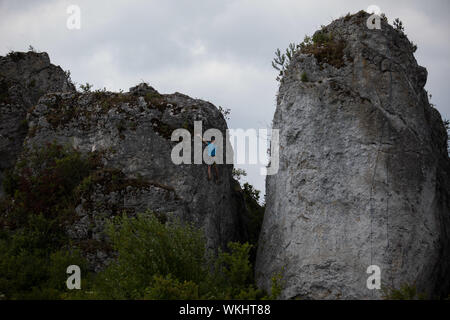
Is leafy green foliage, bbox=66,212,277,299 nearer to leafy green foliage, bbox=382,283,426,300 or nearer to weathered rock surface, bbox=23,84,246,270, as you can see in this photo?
weathered rock surface, bbox=23,84,246,270

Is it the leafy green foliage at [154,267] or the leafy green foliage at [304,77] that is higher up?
the leafy green foliage at [304,77]

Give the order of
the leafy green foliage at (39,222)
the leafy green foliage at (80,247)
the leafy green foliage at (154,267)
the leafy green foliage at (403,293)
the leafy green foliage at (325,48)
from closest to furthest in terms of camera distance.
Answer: the leafy green foliage at (403,293), the leafy green foliage at (154,267), the leafy green foliage at (80,247), the leafy green foliage at (39,222), the leafy green foliage at (325,48)

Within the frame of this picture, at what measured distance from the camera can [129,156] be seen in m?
21.5

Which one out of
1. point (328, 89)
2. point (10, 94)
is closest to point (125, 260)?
point (328, 89)

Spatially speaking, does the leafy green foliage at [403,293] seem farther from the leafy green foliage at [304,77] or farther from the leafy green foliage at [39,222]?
the leafy green foliage at [39,222]

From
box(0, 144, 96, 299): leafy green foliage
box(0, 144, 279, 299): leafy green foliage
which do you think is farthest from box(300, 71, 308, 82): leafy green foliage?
box(0, 144, 96, 299): leafy green foliage

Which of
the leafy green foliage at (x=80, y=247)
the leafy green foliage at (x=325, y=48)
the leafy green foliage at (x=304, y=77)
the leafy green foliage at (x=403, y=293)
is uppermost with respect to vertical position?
the leafy green foliage at (x=325, y=48)

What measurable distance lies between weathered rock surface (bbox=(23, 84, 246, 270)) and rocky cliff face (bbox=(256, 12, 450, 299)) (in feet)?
9.77

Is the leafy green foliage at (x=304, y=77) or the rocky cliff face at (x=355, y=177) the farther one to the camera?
the leafy green foliage at (x=304, y=77)

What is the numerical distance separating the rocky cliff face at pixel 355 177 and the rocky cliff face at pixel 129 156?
9.86 ft

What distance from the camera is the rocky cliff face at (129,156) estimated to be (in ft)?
65.7

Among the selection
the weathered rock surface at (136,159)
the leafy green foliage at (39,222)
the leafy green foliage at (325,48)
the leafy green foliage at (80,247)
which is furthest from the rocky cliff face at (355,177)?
the leafy green foliage at (39,222)

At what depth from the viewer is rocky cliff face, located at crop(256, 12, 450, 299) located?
16266 millimetres

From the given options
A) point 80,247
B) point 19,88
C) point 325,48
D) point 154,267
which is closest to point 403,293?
point 154,267
